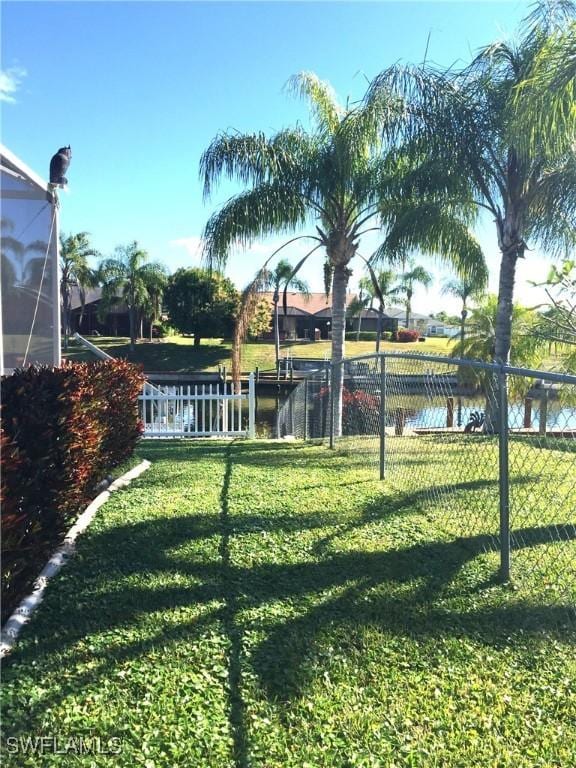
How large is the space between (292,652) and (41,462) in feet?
5.91

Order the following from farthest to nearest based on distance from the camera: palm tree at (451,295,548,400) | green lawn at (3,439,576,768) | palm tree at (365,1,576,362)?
palm tree at (451,295,548,400)
palm tree at (365,1,576,362)
green lawn at (3,439,576,768)

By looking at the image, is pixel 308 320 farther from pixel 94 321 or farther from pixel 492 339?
pixel 492 339

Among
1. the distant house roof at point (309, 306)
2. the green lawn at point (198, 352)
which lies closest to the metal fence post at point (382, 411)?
the green lawn at point (198, 352)

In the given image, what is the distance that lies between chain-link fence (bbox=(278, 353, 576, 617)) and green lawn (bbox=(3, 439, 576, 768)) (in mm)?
245

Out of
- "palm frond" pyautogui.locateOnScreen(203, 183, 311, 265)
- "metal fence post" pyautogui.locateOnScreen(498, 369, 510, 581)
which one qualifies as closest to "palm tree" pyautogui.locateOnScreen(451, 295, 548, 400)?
"palm frond" pyautogui.locateOnScreen(203, 183, 311, 265)

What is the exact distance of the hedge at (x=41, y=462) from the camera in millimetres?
2785

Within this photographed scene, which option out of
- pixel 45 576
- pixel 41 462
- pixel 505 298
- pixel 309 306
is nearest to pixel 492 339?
pixel 505 298

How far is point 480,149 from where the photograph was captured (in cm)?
906

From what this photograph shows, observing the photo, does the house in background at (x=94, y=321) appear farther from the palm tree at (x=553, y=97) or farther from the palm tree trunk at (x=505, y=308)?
the palm tree at (x=553, y=97)

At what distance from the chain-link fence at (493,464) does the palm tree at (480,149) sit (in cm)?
313

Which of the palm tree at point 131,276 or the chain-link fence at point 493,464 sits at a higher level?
the palm tree at point 131,276

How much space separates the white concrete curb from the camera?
106 inches

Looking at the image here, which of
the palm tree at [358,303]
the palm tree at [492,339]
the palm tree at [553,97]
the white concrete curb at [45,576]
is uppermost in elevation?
the palm tree at [358,303]

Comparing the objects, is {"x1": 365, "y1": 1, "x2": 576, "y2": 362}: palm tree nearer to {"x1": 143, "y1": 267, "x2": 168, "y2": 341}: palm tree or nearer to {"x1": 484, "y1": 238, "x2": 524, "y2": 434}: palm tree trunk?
{"x1": 484, "y1": 238, "x2": 524, "y2": 434}: palm tree trunk
